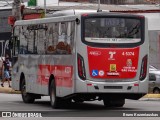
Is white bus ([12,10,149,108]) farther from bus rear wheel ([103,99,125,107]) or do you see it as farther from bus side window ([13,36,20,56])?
bus side window ([13,36,20,56])

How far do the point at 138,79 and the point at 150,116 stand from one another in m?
2.90

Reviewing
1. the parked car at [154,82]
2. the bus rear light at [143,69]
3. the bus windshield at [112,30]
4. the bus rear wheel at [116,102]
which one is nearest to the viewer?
the bus windshield at [112,30]

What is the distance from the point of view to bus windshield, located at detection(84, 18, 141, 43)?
21594 mm

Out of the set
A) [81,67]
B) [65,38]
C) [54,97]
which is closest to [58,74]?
[54,97]

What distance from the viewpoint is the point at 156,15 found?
151 feet

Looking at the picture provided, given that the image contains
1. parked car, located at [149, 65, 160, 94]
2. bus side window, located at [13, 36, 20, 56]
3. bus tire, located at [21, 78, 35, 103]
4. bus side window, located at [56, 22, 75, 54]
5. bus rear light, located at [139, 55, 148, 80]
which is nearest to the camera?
bus side window, located at [56, 22, 75, 54]

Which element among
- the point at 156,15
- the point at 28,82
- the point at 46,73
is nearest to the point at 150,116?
the point at 46,73

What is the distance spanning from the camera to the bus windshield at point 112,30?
70.8ft

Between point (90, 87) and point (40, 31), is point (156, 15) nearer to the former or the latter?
point (40, 31)

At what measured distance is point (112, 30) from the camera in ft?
71.7

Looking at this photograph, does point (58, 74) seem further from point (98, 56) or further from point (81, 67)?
point (98, 56)

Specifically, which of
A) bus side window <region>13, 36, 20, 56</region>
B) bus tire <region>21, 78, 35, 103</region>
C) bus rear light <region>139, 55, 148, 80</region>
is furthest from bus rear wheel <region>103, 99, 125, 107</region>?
bus side window <region>13, 36, 20, 56</region>

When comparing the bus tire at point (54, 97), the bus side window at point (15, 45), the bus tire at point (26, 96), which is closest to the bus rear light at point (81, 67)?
the bus tire at point (54, 97)

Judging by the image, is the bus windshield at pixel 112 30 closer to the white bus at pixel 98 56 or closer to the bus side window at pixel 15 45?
the white bus at pixel 98 56
